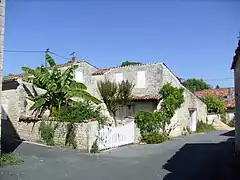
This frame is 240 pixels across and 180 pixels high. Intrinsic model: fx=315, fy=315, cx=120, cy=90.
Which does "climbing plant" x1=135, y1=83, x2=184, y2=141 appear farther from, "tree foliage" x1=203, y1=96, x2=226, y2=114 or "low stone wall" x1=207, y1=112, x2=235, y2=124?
"tree foliage" x1=203, y1=96, x2=226, y2=114

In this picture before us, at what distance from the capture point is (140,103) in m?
27.8

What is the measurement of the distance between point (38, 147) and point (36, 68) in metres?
7.57

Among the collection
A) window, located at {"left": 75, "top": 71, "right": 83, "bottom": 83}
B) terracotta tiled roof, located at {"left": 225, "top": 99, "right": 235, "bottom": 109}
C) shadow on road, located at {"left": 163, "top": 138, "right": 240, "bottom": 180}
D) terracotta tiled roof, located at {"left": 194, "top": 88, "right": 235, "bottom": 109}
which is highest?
window, located at {"left": 75, "top": 71, "right": 83, "bottom": 83}

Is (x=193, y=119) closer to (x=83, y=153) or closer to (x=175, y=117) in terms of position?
(x=175, y=117)

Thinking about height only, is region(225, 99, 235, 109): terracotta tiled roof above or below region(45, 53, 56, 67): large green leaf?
below

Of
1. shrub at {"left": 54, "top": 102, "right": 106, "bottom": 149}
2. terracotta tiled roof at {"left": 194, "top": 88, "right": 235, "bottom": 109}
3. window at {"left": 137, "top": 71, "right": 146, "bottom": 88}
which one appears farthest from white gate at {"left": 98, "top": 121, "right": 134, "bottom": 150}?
terracotta tiled roof at {"left": 194, "top": 88, "right": 235, "bottom": 109}

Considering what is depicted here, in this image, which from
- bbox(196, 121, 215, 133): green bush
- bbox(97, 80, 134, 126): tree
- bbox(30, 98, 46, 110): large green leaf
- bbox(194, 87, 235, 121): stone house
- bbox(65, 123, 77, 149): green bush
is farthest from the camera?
bbox(194, 87, 235, 121): stone house

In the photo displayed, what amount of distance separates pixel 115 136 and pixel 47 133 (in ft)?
13.1

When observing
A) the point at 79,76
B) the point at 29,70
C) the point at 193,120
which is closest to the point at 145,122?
the point at 29,70

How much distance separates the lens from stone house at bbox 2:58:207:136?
27.4m

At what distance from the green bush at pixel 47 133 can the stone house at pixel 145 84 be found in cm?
994

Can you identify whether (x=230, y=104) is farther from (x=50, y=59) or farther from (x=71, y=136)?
(x=71, y=136)

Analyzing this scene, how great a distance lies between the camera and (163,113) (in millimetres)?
25750

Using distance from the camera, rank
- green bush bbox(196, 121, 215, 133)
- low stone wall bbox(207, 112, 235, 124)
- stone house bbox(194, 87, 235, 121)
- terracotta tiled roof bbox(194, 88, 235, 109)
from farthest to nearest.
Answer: terracotta tiled roof bbox(194, 88, 235, 109) → stone house bbox(194, 87, 235, 121) → low stone wall bbox(207, 112, 235, 124) → green bush bbox(196, 121, 215, 133)
